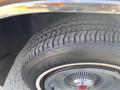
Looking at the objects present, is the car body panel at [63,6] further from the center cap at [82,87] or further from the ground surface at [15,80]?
the ground surface at [15,80]

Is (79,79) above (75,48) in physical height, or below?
below

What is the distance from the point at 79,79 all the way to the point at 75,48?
1.05 feet

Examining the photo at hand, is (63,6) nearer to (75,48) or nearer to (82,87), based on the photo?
(75,48)

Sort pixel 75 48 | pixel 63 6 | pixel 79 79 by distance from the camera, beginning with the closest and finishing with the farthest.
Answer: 1. pixel 63 6
2. pixel 75 48
3. pixel 79 79

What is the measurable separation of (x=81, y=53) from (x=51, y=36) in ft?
0.51

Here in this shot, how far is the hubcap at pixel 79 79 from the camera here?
1369 millimetres

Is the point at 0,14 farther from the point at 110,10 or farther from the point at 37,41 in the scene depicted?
the point at 110,10

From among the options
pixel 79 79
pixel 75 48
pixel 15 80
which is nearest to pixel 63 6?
pixel 75 48

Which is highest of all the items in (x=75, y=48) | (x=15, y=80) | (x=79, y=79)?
(x=75, y=48)

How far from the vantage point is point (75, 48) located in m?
1.25

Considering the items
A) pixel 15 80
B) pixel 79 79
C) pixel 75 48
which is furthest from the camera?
pixel 15 80

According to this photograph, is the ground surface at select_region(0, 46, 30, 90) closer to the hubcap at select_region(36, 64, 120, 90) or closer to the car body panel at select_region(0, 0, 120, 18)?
the hubcap at select_region(36, 64, 120, 90)

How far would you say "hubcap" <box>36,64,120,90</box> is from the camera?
1369mm

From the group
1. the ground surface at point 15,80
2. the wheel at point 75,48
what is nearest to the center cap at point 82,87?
the wheel at point 75,48
